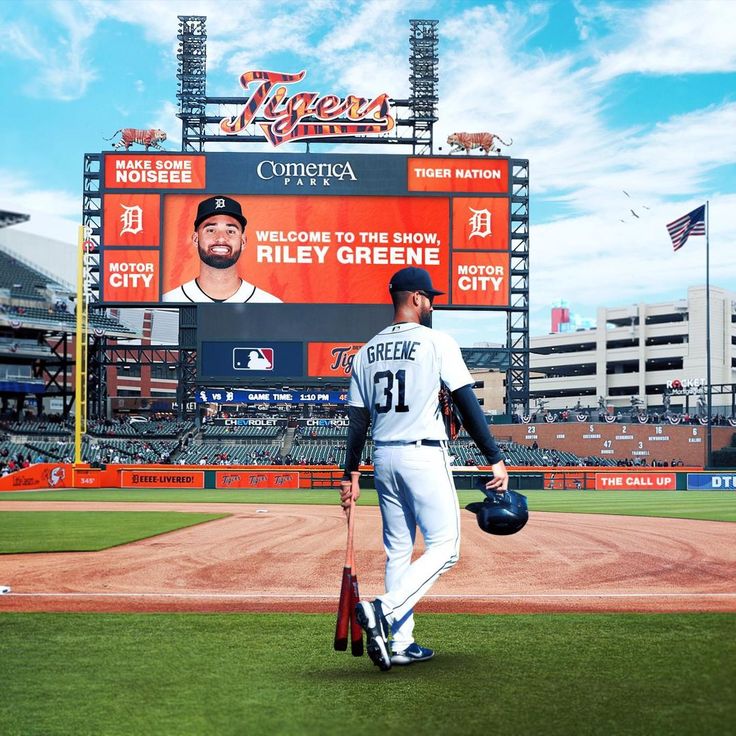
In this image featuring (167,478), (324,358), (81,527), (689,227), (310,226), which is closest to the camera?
(81,527)

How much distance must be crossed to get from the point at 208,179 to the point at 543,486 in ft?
68.3

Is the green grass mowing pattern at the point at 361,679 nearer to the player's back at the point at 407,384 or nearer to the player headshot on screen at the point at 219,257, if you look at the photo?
the player's back at the point at 407,384

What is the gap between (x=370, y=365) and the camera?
5.10 meters

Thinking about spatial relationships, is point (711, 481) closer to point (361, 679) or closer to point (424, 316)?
point (424, 316)

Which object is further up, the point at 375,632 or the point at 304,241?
the point at 304,241

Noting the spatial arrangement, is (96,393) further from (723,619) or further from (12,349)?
(723,619)

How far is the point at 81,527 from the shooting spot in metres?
15.7

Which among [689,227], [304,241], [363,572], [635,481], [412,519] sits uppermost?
[689,227]

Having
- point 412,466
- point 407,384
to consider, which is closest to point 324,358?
point 407,384

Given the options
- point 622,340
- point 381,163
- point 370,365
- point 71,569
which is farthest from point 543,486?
point 622,340

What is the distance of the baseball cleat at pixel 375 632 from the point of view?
468cm

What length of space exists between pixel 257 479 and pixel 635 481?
50.4ft

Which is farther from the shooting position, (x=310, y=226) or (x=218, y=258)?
(x=310, y=226)

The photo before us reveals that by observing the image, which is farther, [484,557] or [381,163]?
[381,163]
